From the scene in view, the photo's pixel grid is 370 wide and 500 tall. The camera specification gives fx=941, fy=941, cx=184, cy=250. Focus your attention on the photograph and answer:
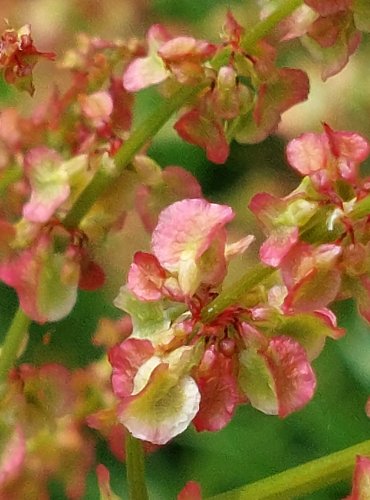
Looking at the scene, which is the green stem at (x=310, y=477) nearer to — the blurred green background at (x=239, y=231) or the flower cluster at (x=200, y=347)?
the flower cluster at (x=200, y=347)

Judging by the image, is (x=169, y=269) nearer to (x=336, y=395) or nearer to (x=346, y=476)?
(x=346, y=476)

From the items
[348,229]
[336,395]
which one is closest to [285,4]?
[348,229]

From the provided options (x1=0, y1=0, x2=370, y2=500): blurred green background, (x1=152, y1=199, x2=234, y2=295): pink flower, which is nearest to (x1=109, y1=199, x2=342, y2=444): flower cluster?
(x1=152, y1=199, x2=234, y2=295): pink flower

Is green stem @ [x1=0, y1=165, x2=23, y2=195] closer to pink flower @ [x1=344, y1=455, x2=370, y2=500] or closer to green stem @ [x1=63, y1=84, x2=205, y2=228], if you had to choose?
green stem @ [x1=63, y1=84, x2=205, y2=228]

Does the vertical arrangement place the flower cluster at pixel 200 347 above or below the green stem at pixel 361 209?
below

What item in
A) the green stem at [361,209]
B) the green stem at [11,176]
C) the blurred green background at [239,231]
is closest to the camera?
the green stem at [361,209]

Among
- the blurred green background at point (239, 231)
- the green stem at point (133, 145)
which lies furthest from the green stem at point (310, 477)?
the blurred green background at point (239, 231)

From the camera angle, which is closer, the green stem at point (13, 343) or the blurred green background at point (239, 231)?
the green stem at point (13, 343)
